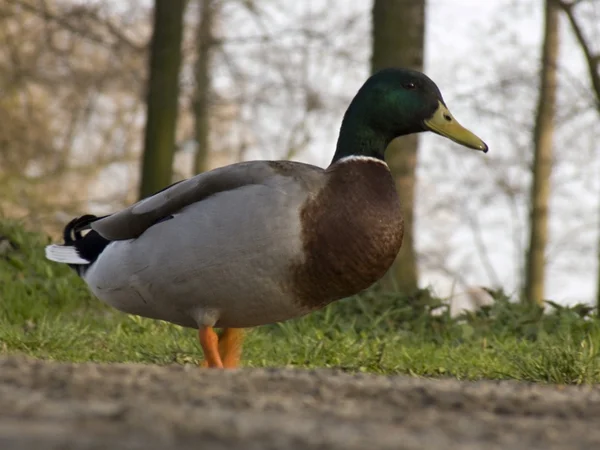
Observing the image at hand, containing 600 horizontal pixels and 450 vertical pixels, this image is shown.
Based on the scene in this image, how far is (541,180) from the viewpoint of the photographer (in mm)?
14844

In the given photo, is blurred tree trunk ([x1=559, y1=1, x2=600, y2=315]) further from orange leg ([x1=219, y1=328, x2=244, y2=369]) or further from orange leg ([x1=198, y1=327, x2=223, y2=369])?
orange leg ([x1=198, y1=327, x2=223, y2=369])

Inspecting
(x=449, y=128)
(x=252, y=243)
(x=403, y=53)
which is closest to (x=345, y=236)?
(x=252, y=243)

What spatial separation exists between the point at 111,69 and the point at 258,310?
38.9ft

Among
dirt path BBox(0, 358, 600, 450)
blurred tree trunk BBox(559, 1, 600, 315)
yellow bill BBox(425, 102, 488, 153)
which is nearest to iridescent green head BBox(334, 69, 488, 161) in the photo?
yellow bill BBox(425, 102, 488, 153)

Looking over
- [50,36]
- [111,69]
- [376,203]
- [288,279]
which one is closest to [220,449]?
[288,279]

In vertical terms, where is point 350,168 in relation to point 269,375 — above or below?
above

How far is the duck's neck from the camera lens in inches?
217

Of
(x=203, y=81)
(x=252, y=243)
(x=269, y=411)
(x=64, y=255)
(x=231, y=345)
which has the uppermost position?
(x=203, y=81)

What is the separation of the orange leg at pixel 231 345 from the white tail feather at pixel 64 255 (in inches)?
34.6

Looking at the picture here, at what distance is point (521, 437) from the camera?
8.70ft

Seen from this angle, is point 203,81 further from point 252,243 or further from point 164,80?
point 252,243

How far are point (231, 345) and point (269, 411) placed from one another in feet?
8.66

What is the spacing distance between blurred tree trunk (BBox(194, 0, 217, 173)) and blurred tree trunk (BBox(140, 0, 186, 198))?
291cm

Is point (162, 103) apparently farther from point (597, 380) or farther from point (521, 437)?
point (521, 437)
